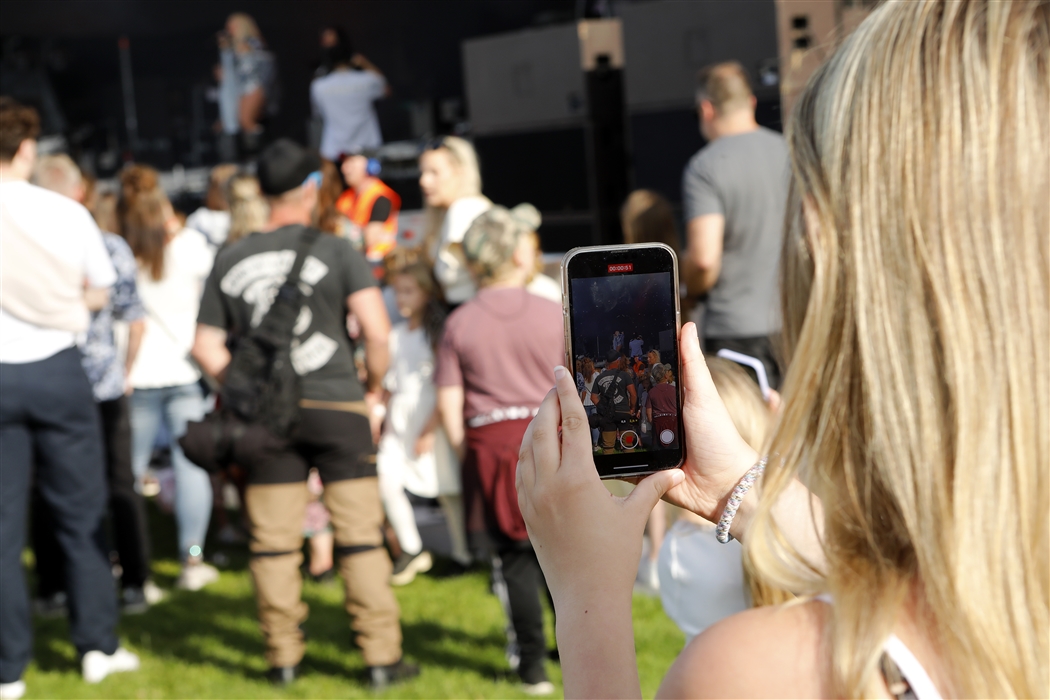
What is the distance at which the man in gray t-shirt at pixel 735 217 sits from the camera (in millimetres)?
3953

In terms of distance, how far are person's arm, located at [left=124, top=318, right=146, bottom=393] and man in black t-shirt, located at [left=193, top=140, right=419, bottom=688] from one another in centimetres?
90

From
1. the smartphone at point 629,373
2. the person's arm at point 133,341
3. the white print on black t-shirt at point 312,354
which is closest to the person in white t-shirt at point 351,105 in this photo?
the person's arm at point 133,341

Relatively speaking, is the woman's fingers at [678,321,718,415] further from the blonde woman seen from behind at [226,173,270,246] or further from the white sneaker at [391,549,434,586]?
the white sneaker at [391,549,434,586]

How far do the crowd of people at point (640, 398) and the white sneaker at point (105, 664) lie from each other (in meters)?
0.01

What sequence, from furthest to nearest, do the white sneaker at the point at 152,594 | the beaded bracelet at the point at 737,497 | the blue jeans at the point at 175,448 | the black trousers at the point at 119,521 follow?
the blue jeans at the point at 175,448 < the white sneaker at the point at 152,594 < the black trousers at the point at 119,521 < the beaded bracelet at the point at 737,497

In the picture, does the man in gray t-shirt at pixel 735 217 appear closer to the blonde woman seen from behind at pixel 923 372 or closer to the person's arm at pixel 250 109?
the blonde woman seen from behind at pixel 923 372

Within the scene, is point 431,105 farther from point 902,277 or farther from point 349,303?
point 902,277

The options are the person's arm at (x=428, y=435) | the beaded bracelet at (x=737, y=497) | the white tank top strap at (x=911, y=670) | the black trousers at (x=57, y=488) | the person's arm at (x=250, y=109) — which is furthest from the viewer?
the person's arm at (x=250, y=109)

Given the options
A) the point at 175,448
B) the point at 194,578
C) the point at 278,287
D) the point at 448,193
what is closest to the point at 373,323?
the point at 278,287

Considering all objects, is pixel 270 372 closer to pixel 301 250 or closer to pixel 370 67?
pixel 301 250

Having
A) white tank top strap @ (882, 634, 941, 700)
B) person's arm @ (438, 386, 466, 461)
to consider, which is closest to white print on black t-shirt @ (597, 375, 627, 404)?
white tank top strap @ (882, 634, 941, 700)

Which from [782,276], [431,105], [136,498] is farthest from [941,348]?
[431,105]

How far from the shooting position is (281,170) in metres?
3.41

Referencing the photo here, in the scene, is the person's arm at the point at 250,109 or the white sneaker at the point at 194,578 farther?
the person's arm at the point at 250,109
